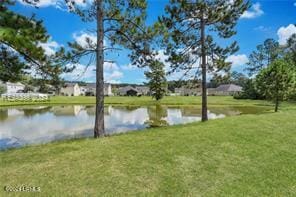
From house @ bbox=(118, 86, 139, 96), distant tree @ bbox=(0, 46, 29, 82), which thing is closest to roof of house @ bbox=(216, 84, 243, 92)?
house @ bbox=(118, 86, 139, 96)

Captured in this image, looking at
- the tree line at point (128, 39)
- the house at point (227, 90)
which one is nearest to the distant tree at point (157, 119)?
the tree line at point (128, 39)

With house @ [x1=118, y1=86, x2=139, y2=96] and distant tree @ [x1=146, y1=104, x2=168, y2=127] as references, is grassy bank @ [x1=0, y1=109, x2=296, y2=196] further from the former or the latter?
house @ [x1=118, y1=86, x2=139, y2=96]

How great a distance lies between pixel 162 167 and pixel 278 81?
72.3ft

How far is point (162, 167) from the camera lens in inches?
281

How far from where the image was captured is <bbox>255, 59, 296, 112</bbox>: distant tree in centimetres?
2591

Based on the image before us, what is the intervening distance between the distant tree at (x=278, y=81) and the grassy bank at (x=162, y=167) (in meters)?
17.1

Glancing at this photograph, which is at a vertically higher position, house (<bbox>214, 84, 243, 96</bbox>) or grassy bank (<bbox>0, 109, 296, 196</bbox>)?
house (<bbox>214, 84, 243, 96</bbox>)

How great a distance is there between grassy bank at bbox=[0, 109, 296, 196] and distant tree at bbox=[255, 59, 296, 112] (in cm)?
1705

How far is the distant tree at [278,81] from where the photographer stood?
25.9 m

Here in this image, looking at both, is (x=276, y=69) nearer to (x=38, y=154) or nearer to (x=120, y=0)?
(x=120, y=0)

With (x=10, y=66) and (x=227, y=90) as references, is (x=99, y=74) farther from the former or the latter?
(x=227, y=90)

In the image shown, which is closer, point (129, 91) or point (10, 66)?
point (10, 66)

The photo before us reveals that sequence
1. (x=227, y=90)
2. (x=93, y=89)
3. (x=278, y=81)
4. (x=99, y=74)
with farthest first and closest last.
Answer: (x=93, y=89)
(x=227, y=90)
(x=278, y=81)
(x=99, y=74)

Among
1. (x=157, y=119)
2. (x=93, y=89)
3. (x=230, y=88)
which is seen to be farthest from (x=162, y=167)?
(x=93, y=89)
